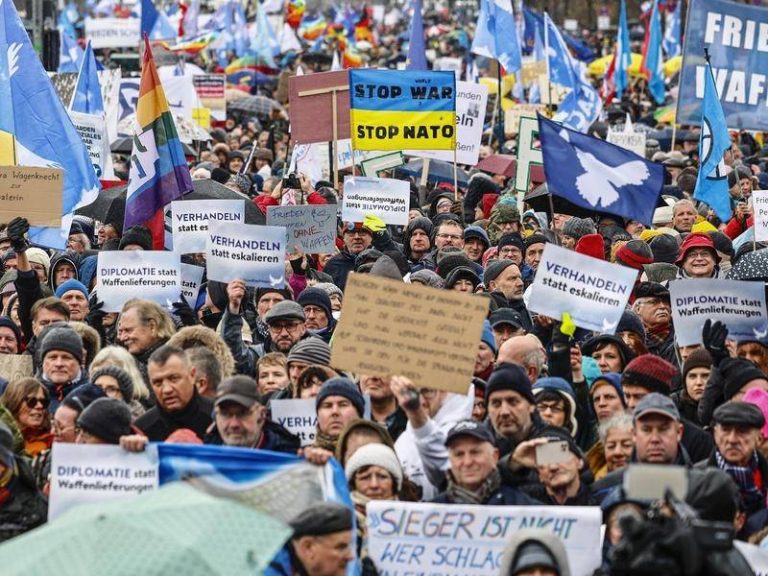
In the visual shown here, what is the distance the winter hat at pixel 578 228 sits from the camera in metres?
13.1

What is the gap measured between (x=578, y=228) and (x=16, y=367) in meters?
4.89

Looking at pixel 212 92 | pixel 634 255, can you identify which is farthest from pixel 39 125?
pixel 212 92

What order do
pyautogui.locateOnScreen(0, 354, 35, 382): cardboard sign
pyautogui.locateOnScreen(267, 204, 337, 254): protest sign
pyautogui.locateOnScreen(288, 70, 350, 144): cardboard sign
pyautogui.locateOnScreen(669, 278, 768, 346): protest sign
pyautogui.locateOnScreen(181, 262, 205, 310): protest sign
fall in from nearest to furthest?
1. pyautogui.locateOnScreen(669, 278, 768, 346): protest sign
2. pyautogui.locateOnScreen(0, 354, 35, 382): cardboard sign
3. pyautogui.locateOnScreen(181, 262, 205, 310): protest sign
4. pyautogui.locateOnScreen(267, 204, 337, 254): protest sign
5. pyautogui.locateOnScreen(288, 70, 350, 144): cardboard sign

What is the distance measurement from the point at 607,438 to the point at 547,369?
123cm

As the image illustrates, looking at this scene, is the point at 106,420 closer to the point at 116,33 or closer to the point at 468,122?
the point at 468,122

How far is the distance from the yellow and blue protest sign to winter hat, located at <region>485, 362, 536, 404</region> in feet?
25.3

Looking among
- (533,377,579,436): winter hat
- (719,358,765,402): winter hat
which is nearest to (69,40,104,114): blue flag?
(533,377,579,436): winter hat

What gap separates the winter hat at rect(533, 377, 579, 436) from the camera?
794 cm

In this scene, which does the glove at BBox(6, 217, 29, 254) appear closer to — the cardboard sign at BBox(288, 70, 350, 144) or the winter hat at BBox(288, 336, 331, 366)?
the winter hat at BBox(288, 336, 331, 366)

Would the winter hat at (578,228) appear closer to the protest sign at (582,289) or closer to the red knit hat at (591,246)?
the red knit hat at (591,246)

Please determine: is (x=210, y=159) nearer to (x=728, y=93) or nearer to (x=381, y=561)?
(x=728, y=93)

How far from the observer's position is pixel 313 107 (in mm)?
15898

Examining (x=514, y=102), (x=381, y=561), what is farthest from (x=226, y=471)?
(x=514, y=102)

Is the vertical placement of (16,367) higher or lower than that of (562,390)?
lower
